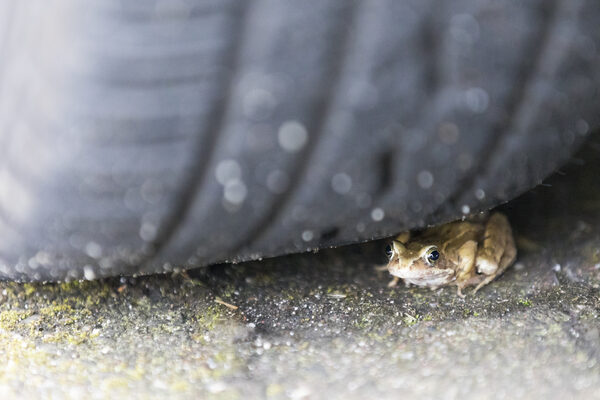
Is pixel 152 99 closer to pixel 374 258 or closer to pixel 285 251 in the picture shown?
pixel 285 251

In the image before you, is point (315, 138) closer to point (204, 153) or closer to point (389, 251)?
point (204, 153)

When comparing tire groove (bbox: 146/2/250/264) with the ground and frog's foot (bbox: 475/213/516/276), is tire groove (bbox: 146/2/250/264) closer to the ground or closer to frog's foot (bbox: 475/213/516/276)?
the ground

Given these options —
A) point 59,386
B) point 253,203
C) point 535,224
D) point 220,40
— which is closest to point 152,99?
point 220,40

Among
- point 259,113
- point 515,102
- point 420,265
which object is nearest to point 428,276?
point 420,265

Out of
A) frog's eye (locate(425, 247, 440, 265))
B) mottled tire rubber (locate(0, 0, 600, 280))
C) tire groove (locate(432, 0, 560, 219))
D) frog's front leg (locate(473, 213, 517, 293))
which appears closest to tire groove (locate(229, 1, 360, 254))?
mottled tire rubber (locate(0, 0, 600, 280))

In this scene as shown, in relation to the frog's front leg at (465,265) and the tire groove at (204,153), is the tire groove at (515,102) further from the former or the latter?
the frog's front leg at (465,265)

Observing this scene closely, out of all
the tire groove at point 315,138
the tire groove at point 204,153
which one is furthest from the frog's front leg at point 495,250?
the tire groove at point 204,153

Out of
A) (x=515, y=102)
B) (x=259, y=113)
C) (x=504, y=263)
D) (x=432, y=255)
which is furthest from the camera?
(x=432, y=255)

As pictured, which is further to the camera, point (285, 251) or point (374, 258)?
point (374, 258)
